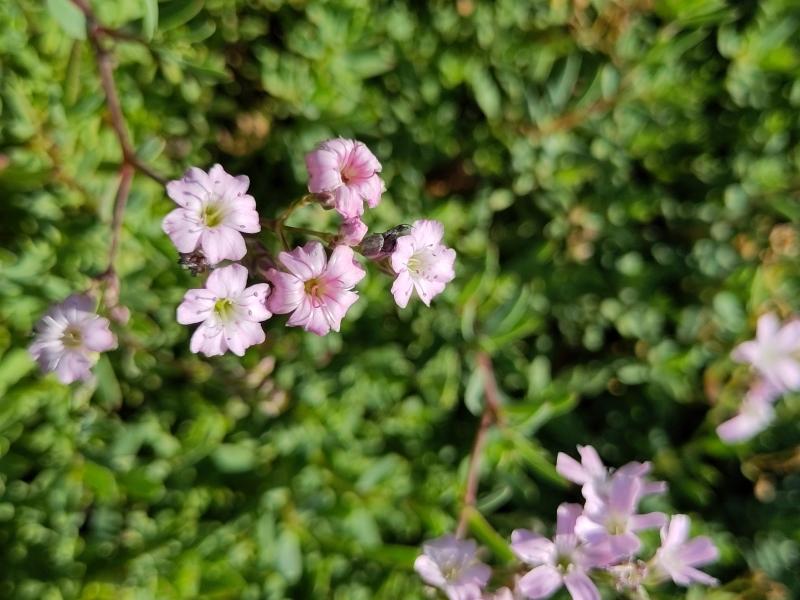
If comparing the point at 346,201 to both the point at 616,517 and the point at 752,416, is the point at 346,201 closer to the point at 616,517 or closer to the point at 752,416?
the point at 616,517

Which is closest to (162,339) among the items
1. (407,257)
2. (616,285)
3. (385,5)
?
(407,257)

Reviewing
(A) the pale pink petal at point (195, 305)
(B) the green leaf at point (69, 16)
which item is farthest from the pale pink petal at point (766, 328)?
(B) the green leaf at point (69, 16)

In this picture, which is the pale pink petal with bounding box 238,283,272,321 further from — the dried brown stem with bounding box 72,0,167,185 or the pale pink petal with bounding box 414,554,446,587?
the pale pink petal with bounding box 414,554,446,587

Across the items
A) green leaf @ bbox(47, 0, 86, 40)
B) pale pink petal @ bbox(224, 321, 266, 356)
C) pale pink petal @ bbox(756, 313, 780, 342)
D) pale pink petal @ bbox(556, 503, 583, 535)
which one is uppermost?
green leaf @ bbox(47, 0, 86, 40)

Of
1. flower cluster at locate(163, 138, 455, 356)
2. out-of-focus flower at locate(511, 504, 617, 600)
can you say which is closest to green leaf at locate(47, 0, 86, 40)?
flower cluster at locate(163, 138, 455, 356)

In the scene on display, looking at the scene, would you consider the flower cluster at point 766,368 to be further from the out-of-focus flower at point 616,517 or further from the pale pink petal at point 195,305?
the pale pink petal at point 195,305

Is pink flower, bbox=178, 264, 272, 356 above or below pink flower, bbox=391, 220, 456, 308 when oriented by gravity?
below

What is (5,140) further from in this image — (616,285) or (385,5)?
(616,285)
